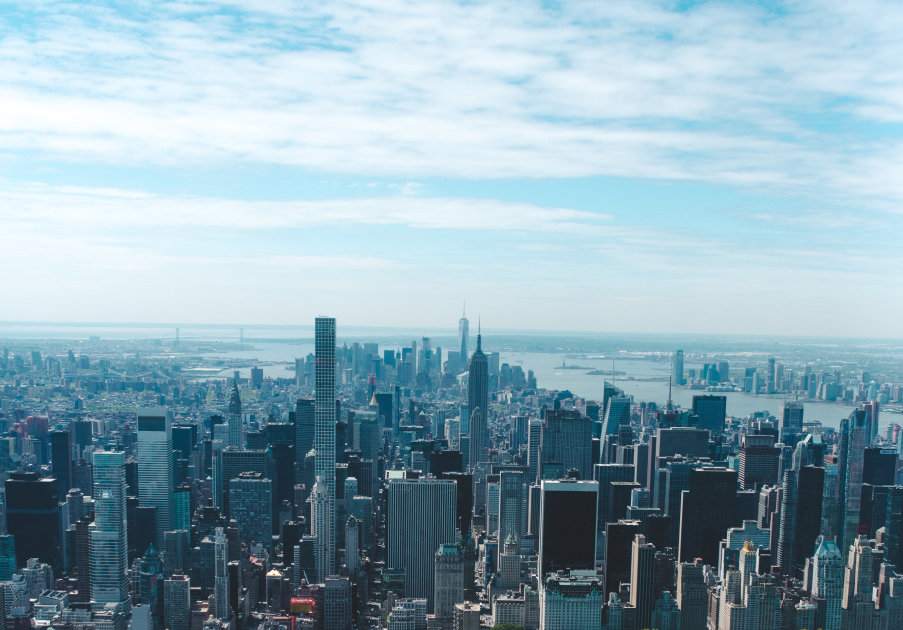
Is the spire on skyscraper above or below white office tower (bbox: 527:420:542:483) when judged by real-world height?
above

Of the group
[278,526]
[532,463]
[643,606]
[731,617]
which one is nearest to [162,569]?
[278,526]

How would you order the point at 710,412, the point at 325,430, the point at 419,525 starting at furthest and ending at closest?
the point at 710,412
the point at 325,430
the point at 419,525

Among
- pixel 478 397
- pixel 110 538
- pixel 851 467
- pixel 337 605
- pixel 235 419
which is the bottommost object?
pixel 337 605

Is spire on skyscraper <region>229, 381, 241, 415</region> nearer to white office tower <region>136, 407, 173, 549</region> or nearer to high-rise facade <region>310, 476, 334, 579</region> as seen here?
white office tower <region>136, 407, 173, 549</region>

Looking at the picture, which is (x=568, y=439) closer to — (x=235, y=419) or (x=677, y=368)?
(x=677, y=368)

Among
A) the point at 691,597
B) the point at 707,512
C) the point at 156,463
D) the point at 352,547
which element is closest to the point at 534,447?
the point at 707,512

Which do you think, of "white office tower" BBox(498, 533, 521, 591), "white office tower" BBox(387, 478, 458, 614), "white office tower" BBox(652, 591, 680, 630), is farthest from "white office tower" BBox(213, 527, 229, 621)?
"white office tower" BBox(652, 591, 680, 630)

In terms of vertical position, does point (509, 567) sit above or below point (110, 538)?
below

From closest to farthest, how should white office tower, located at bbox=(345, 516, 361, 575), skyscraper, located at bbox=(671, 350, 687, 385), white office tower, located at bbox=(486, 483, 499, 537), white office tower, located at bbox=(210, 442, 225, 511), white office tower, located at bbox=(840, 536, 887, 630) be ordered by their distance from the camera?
white office tower, located at bbox=(840, 536, 887, 630)
white office tower, located at bbox=(345, 516, 361, 575)
white office tower, located at bbox=(486, 483, 499, 537)
white office tower, located at bbox=(210, 442, 225, 511)
skyscraper, located at bbox=(671, 350, 687, 385)
